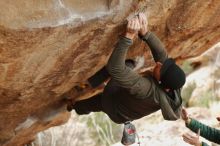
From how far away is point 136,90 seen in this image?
3807 millimetres

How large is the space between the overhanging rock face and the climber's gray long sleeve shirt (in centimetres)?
21

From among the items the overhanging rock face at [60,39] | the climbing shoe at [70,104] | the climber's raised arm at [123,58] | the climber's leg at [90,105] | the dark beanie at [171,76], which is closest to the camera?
the overhanging rock face at [60,39]

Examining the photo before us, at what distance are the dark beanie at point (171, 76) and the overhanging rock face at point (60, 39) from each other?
45 cm

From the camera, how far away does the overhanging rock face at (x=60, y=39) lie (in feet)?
9.90

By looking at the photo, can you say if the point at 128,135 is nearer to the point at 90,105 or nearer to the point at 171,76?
the point at 90,105

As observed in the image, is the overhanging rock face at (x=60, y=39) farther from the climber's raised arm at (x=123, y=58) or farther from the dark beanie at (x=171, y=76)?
the dark beanie at (x=171, y=76)

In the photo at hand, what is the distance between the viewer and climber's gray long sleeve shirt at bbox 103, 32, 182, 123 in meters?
3.56

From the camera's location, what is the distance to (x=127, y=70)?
3643 millimetres

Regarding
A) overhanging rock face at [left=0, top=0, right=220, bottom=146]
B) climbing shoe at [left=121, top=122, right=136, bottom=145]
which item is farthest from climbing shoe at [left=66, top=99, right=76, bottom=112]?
climbing shoe at [left=121, top=122, right=136, bottom=145]

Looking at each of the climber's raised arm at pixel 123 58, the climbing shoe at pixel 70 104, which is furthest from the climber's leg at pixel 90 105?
the climber's raised arm at pixel 123 58

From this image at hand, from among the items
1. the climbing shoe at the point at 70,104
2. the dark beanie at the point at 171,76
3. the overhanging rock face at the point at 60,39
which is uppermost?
the overhanging rock face at the point at 60,39

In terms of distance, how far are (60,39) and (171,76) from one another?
977 mm

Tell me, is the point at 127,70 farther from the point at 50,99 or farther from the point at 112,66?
the point at 50,99

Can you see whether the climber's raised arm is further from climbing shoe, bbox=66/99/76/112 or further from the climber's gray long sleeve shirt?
climbing shoe, bbox=66/99/76/112
